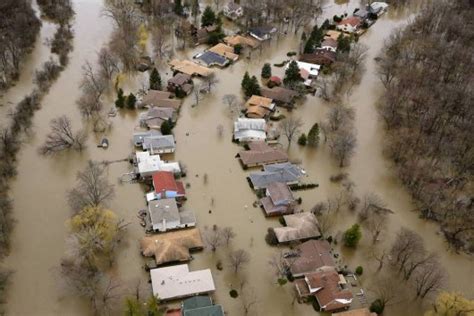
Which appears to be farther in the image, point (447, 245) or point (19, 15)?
point (19, 15)

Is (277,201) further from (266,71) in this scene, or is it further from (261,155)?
(266,71)

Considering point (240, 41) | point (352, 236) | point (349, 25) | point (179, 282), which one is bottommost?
point (179, 282)

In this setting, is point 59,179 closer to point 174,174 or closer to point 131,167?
point 131,167

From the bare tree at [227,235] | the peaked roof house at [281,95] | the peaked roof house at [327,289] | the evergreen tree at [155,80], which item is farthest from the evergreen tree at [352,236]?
the evergreen tree at [155,80]

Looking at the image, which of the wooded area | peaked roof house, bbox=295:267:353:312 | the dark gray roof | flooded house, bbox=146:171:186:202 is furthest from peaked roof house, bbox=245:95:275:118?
peaked roof house, bbox=295:267:353:312

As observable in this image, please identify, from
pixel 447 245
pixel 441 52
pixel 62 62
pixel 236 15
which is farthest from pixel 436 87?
pixel 62 62

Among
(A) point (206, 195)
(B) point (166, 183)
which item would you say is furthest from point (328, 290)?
(B) point (166, 183)
